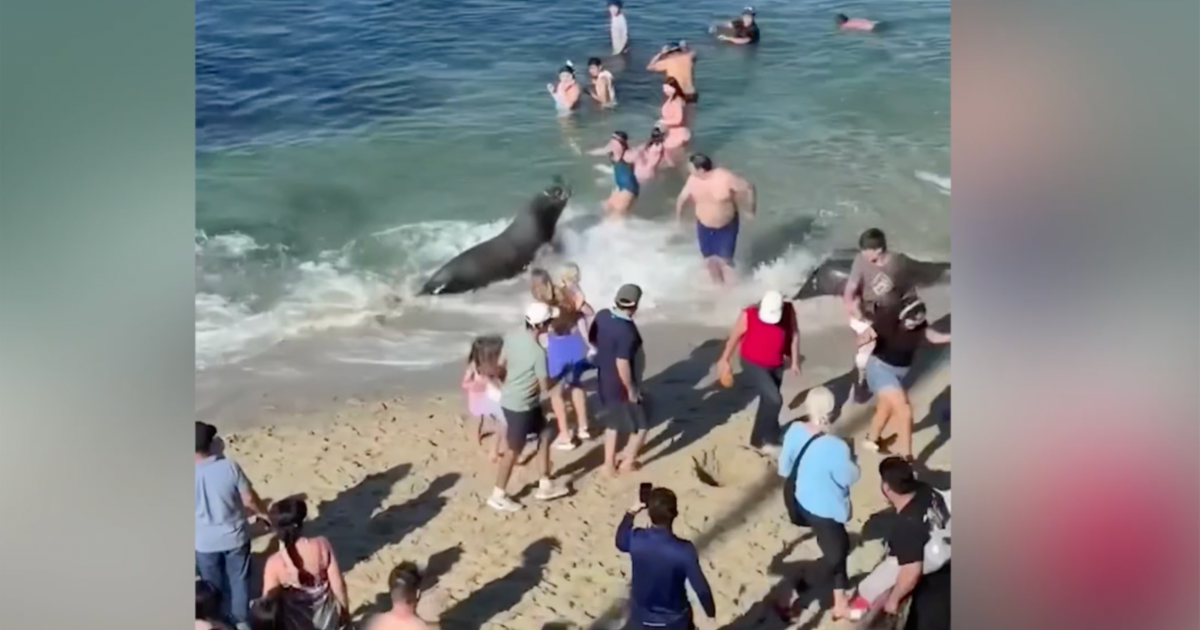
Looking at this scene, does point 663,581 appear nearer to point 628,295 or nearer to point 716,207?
point 628,295

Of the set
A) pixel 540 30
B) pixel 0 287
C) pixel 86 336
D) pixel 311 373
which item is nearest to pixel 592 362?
pixel 311 373

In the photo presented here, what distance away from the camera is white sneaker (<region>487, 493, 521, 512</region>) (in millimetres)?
3139

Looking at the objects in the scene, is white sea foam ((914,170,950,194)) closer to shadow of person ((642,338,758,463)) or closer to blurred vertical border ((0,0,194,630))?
shadow of person ((642,338,758,463))

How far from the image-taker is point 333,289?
10.6 feet

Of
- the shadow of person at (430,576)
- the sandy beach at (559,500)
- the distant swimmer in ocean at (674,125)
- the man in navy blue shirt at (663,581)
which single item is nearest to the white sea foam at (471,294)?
the sandy beach at (559,500)

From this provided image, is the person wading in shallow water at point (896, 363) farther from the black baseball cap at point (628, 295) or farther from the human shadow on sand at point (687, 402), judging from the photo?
the black baseball cap at point (628, 295)

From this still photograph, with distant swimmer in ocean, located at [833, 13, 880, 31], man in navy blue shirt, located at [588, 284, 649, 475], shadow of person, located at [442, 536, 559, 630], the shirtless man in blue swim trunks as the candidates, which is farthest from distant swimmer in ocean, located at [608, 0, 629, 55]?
shadow of person, located at [442, 536, 559, 630]

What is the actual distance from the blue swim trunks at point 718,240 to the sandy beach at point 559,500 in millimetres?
273

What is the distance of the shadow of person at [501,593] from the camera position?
3057mm

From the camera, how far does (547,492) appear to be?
315 cm

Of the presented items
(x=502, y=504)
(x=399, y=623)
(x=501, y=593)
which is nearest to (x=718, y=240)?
(x=502, y=504)

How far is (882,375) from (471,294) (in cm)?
137

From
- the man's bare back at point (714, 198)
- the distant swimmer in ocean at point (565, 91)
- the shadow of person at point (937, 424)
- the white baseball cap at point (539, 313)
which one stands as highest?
the distant swimmer in ocean at point (565, 91)

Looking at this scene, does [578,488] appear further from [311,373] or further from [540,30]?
[540,30]
